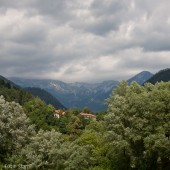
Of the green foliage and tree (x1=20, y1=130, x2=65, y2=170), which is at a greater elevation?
Answer: the green foliage

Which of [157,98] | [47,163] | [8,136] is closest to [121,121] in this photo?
[157,98]

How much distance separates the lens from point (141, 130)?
39.7 meters

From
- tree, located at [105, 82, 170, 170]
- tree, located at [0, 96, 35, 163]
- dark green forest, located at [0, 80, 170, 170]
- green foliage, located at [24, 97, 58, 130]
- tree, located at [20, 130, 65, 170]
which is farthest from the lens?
green foliage, located at [24, 97, 58, 130]

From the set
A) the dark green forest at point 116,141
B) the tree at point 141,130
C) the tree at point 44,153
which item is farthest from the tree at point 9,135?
the tree at point 141,130

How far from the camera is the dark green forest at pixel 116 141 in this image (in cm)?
3894

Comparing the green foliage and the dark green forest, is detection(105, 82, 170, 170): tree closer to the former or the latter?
the dark green forest

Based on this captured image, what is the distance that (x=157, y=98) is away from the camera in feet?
130

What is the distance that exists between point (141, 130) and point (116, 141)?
2.82 meters

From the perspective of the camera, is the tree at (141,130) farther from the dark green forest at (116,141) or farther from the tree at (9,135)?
the tree at (9,135)

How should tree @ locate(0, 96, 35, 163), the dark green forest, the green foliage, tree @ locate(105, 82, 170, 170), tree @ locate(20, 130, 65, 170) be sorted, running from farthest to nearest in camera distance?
the green foliage → tree @ locate(0, 96, 35, 163) → tree @ locate(20, 130, 65, 170) → the dark green forest → tree @ locate(105, 82, 170, 170)

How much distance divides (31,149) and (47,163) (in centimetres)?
435

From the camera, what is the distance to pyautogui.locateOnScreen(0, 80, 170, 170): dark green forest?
38.9 m

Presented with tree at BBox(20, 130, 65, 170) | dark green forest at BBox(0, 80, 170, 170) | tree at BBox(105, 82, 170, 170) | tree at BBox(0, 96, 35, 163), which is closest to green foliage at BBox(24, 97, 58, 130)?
tree at BBox(0, 96, 35, 163)

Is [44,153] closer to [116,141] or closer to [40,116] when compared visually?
[116,141]
